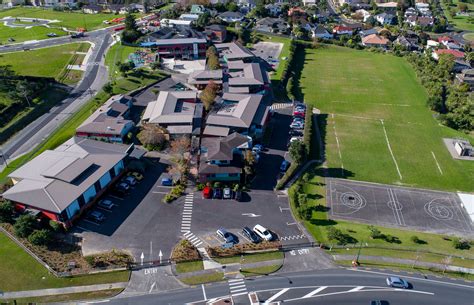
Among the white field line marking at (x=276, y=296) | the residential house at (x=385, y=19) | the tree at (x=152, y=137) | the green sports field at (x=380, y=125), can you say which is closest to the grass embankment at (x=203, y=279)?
the white field line marking at (x=276, y=296)

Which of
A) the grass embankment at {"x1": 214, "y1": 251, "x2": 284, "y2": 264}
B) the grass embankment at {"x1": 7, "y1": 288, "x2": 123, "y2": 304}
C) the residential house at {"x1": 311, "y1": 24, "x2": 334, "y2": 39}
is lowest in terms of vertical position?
the grass embankment at {"x1": 7, "y1": 288, "x2": 123, "y2": 304}

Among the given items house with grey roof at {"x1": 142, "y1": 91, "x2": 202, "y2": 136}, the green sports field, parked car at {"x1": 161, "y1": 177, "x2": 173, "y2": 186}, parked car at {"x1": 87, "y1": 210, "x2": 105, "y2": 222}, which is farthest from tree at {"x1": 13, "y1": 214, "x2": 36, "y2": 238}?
the green sports field

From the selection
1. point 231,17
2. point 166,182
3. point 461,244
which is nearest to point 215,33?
point 231,17

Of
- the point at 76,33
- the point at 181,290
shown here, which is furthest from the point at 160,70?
the point at 181,290

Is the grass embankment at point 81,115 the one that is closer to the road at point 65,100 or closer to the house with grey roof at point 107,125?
the road at point 65,100

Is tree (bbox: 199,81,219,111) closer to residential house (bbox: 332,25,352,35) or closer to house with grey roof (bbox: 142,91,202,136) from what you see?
house with grey roof (bbox: 142,91,202,136)

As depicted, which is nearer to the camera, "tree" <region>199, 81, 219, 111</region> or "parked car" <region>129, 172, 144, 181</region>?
"parked car" <region>129, 172, 144, 181</region>

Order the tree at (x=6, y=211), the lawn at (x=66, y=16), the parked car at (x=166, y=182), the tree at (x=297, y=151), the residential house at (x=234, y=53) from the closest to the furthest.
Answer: the tree at (x=6, y=211), the parked car at (x=166, y=182), the tree at (x=297, y=151), the residential house at (x=234, y=53), the lawn at (x=66, y=16)
